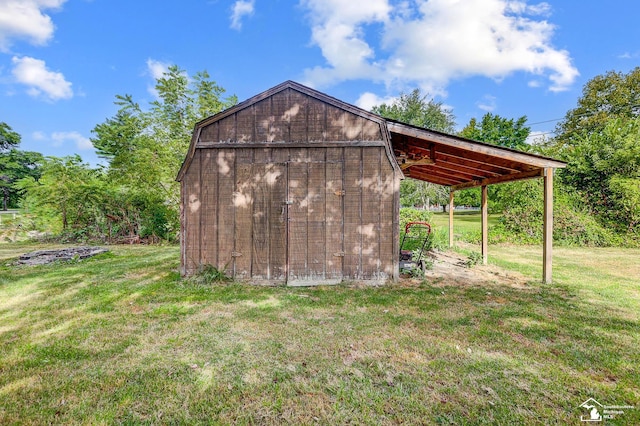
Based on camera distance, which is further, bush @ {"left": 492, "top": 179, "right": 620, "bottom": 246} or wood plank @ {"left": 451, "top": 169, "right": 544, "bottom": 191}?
bush @ {"left": 492, "top": 179, "right": 620, "bottom": 246}

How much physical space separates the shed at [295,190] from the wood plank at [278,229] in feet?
0.06

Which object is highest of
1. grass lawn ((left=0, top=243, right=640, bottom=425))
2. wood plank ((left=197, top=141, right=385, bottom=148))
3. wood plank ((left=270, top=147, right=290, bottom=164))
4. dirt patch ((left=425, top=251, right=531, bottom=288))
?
wood plank ((left=197, top=141, right=385, bottom=148))

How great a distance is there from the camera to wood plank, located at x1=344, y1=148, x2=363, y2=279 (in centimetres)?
508

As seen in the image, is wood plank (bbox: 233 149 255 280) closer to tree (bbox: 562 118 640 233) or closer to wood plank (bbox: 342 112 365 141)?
wood plank (bbox: 342 112 365 141)

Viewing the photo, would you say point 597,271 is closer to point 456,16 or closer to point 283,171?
point 283,171

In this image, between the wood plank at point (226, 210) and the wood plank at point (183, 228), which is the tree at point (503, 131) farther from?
the wood plank at point (183, 228)

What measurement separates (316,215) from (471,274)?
3.71 meters

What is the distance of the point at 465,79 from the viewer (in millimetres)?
22781

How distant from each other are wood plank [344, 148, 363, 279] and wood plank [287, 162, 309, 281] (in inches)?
29.1

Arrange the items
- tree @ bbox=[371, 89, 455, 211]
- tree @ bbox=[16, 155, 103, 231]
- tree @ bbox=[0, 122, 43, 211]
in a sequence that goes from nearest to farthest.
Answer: tree @ bbox=[16, 155, 103, 231], tree @ bbox=[371, 89, 455, 211], tree @ bbox=[0, 122, 43, 211]

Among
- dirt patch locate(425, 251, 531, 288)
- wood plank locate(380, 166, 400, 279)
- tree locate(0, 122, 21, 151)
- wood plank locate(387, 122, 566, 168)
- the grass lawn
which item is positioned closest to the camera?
the grass lawn

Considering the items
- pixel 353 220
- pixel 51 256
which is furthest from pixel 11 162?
pixel 353 220

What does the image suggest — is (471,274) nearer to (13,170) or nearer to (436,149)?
(436,149)

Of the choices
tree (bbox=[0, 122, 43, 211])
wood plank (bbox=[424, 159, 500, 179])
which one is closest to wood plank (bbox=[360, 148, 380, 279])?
wood plank (bbox=[424, 159, 500, 179])
